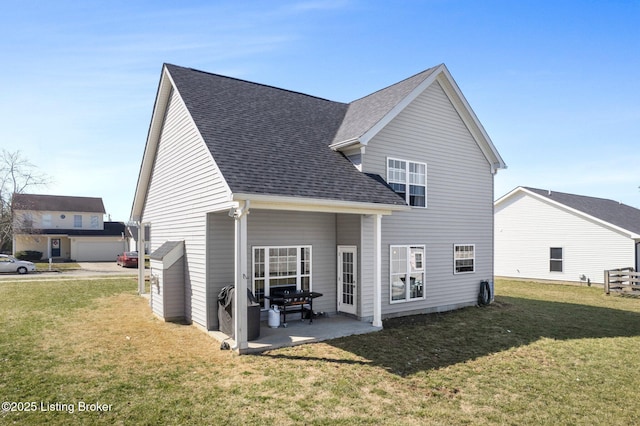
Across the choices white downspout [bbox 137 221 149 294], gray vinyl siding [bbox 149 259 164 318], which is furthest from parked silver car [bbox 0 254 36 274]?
gray vinyl siding [bbox 149 259 164 318]

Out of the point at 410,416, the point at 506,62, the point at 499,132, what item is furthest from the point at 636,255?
the point at 410,416

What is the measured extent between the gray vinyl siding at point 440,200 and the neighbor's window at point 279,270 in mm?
2553

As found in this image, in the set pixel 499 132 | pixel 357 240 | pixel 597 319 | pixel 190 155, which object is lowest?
pixel 597 319

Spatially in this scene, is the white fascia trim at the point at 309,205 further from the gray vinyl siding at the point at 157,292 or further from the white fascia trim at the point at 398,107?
the gray vinyl siding at the point at 157,292

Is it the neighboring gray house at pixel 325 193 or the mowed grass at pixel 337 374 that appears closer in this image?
the mowed grass at pixel 337 374

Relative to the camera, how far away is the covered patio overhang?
8.16m

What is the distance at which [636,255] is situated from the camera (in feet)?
69.9

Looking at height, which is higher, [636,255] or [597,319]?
[636,255]

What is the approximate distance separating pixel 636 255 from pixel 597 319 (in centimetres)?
1236

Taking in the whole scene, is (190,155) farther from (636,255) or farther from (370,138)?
(636,255)

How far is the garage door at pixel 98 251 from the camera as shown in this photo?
38.8 meters

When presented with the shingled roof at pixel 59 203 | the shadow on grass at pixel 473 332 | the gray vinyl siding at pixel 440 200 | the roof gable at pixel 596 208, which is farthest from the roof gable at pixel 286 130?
the shingled roof at pixel 59 203

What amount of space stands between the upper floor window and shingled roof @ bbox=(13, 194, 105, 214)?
133 feet

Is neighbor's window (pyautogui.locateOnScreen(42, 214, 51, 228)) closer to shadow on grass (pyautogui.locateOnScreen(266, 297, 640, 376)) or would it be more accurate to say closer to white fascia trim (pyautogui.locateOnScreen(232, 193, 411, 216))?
white fascia trim (pyautogui.locateOnScreen(232, 193, 411, 216))
